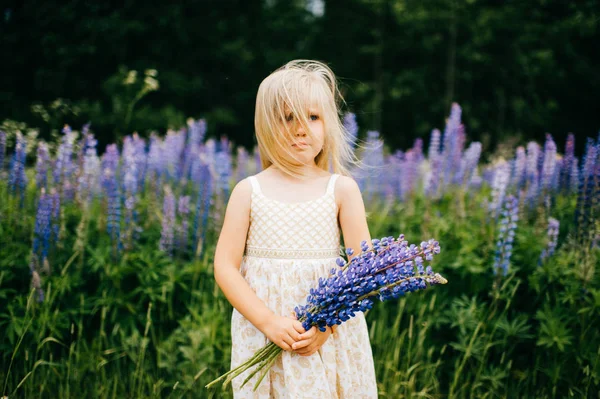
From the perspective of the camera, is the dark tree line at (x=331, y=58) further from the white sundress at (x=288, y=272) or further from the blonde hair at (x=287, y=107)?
the white sundress at (x=288, y=272)

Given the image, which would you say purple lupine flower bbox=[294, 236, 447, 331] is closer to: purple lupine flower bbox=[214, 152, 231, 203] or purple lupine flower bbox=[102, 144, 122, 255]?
purple lupine flower bbox=[102, 144, 122, 255]

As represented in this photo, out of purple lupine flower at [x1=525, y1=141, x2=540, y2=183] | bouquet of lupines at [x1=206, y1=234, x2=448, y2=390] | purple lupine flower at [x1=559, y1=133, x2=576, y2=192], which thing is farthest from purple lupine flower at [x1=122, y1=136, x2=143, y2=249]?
purple lupine flower at [x1=559, y1=133, x2=576, y2=192]

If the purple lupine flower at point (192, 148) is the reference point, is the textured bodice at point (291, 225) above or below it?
below

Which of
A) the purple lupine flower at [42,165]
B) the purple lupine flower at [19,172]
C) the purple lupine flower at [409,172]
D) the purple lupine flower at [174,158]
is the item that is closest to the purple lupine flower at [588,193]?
the purple lupine flower at [409,172]

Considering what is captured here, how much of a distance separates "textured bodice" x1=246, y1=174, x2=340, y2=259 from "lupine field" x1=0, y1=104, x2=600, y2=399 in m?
0.69

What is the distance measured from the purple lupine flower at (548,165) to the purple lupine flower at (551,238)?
69cm

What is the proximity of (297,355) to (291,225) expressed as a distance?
1.49ft

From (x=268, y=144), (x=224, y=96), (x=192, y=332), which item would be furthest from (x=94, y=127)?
(x=268, y=144)

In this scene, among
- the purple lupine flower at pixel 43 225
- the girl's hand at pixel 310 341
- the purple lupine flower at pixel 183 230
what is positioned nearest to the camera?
the girl's hand at pixel 310 341

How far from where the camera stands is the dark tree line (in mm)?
15117

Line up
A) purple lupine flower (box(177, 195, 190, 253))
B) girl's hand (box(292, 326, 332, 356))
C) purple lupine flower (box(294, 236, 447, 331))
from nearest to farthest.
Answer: purple lupine flower (box(294, 236, 447, 331)) < girl's hand (box(292, 326, 332, 356)) < purple lupine flower (box(177, 195, 190, 253))

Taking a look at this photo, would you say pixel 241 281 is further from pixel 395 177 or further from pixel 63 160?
pixel 395 177

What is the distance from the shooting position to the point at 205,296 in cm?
320

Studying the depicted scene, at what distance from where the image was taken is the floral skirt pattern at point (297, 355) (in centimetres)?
184
